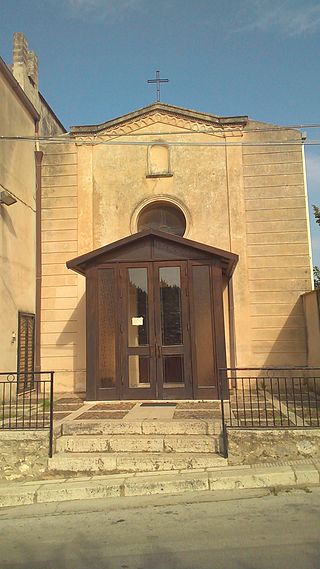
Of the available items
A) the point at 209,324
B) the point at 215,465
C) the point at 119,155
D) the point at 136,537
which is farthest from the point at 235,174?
the point at 136,537

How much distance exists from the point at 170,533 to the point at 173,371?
5354mm

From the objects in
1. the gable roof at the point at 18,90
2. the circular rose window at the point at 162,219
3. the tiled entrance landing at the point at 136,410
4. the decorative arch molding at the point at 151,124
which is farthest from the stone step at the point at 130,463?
the decorative arch molding at the point at 151,124

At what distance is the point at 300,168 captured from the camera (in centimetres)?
1284

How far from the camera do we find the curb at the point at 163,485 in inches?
230

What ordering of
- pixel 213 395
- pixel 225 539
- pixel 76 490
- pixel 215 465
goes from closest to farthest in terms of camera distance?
pixel 225 539
pixel 76 490
pixel 215 465
pixel 213 395

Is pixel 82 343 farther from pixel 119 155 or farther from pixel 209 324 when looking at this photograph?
pixel 119 155

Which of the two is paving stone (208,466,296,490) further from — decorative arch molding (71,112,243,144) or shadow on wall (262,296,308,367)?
decorative arch molding (71,112,243,144)

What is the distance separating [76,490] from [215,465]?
1.95 m

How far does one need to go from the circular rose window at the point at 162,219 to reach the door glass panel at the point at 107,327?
11.5ft

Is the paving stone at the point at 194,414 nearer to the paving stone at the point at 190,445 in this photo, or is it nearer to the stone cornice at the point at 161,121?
the paving stone at the point at 190,445

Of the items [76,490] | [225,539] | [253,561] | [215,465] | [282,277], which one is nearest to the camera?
[253,561]

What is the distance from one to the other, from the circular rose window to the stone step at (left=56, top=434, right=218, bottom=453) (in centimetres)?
750

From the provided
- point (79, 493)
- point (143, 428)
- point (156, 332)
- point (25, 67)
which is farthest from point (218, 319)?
point (25, 67)

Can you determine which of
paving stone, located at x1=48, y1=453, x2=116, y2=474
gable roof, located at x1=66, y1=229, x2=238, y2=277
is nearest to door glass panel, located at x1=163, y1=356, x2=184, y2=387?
gable roof, located at x1=66, y1=229, x2=238, y2=277
